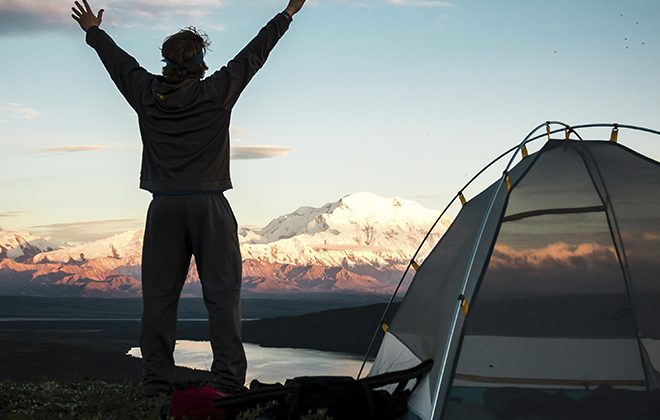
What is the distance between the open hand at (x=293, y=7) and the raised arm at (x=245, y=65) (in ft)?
0.20

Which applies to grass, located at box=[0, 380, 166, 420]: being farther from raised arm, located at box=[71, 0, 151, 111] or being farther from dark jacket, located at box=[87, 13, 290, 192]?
raised arm, located at box=[71, 0, 151, 111]

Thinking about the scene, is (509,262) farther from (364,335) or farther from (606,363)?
(364,335)

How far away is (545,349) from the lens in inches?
264

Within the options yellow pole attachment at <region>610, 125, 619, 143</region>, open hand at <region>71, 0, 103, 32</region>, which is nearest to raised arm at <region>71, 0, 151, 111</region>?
open hand at <region>71, 0, 103, 32</region>

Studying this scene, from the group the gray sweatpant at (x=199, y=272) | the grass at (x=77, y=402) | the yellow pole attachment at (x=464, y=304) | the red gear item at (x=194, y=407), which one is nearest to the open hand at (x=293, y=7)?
the gray sweatpant at (x=199, y=272)

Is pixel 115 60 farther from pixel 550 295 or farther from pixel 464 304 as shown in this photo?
pixel 550 295

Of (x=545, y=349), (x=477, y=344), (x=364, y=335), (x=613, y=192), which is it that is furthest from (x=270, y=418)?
(x=364, y=335)

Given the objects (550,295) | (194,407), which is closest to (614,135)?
(550,295)

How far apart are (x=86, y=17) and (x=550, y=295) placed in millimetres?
4994

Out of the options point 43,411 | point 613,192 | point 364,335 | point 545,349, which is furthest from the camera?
point 364,335

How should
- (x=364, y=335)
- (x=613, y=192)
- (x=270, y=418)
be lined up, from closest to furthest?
(x=270, y=418), (x=613, y=192), (x=364, y=335)

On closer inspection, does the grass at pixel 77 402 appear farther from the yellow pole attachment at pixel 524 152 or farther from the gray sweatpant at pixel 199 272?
the yellow pole attachment at pixel 524 152

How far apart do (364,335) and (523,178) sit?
5790 cm

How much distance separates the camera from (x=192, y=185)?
24.0 feet
